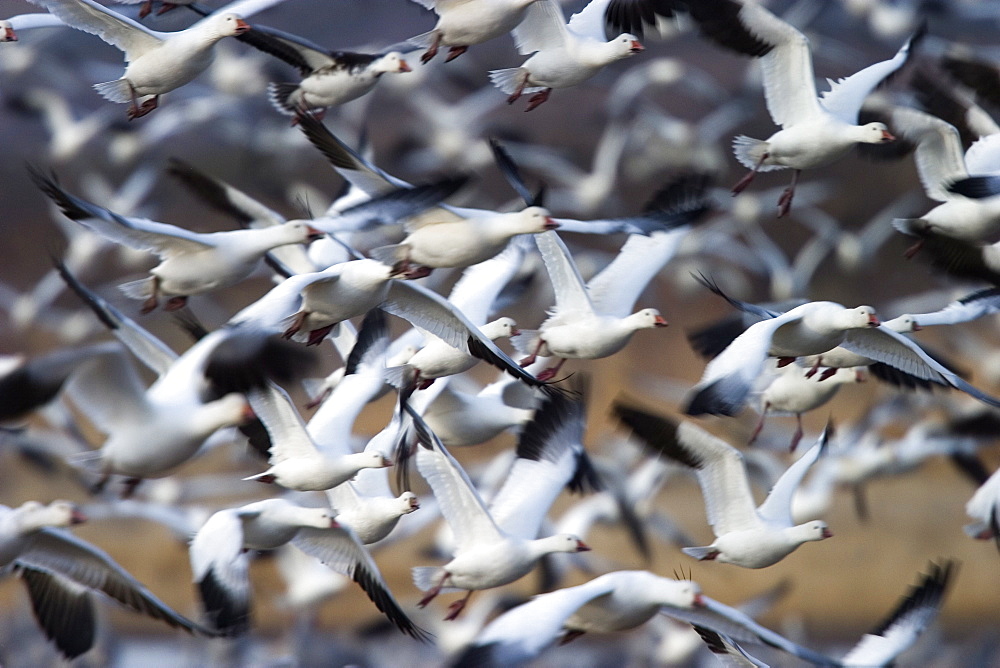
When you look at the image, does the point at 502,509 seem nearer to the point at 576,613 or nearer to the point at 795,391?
the point at 576,613

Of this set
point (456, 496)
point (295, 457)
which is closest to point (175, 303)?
point (295, 457)

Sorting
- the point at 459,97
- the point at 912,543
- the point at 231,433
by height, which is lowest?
the point at 912,543

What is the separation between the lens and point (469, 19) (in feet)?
19.5

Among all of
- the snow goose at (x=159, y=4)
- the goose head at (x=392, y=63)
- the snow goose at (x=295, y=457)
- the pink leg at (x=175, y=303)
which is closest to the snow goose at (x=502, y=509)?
the snow goose at (x=295, y=457)

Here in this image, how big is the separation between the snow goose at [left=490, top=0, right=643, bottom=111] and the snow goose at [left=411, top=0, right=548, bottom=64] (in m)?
0.28

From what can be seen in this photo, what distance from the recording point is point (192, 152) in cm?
1806

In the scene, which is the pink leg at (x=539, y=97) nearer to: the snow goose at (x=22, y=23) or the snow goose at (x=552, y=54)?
the snow goose at (x=552, y=54)

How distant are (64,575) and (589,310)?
9.03ft

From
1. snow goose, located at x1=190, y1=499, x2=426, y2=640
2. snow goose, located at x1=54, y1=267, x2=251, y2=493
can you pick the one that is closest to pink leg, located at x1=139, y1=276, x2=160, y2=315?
snow goose, located at x1=54, y1=267, x2=251, y2=493

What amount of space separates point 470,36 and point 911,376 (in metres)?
2.67

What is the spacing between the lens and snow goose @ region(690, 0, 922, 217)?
6.13m

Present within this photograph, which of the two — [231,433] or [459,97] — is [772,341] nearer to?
[231,433]

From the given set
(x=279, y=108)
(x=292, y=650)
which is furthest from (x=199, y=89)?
(x=279, y=108)

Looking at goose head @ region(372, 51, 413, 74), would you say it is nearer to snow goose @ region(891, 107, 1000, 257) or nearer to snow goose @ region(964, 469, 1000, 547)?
snow goose @ region(891, 107, 1000, 257)
